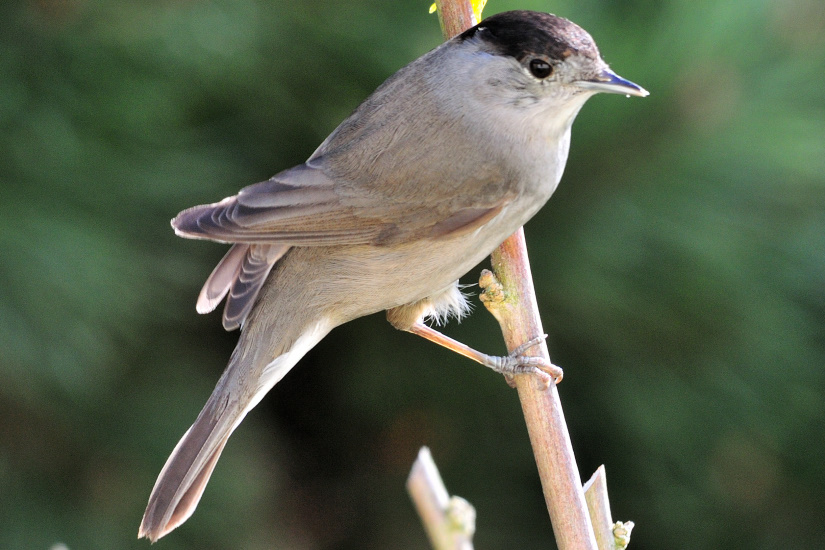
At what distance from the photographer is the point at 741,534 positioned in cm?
238

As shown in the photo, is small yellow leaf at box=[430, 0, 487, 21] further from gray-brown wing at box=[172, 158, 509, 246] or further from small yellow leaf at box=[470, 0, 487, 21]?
gray-brown wing at box=[172, 158, 509, 246]

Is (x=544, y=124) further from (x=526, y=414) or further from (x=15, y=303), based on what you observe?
(x=15, y=303)

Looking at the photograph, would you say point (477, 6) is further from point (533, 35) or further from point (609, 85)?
point (609, 85)

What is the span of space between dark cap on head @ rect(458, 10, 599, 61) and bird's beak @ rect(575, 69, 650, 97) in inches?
1.7

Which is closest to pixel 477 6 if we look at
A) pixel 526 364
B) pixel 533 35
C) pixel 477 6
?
pixel 477 6

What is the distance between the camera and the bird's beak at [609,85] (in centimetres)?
161

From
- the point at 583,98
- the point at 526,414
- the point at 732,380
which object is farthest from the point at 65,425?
the point at 732,380

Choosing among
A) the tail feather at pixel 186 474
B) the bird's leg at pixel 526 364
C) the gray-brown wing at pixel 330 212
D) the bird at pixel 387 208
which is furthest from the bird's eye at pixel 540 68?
the tail feather at pixel 186 474

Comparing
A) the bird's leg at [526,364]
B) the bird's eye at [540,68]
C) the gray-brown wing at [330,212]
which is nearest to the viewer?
the bird's leg at [526,364]

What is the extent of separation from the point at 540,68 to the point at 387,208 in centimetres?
42

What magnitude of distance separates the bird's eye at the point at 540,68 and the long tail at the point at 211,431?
2.26 feet

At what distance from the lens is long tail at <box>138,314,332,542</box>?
1758 mm

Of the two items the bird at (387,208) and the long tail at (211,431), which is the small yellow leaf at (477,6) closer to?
the bird at (387,208)

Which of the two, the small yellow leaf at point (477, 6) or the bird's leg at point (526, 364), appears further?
the small yellow leaf at point (477, 6)
